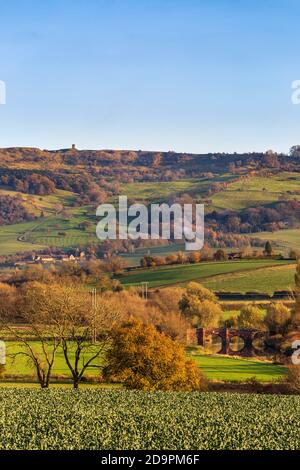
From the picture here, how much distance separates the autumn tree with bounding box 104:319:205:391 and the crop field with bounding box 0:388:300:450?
20.9 feet

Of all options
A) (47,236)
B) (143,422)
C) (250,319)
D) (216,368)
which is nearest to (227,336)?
(250,319)

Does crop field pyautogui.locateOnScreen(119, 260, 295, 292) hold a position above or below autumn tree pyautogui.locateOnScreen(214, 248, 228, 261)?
below

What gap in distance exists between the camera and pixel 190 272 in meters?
126

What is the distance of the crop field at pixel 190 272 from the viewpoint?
121 metres

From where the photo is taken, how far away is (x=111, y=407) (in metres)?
35.8

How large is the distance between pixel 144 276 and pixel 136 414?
309 ft

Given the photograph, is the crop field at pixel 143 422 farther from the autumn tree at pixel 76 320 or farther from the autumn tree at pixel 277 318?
the autumn tree at pixel 277 318

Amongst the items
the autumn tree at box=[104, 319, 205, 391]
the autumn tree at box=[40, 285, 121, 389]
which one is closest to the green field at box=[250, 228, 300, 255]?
the autumn tree at box=[40, 285, 121, 389]

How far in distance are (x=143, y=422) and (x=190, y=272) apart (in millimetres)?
94916

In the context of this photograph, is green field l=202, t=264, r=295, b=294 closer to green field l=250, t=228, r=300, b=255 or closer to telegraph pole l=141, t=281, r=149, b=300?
telegraph pole l=141, t=281, r=149, b=300

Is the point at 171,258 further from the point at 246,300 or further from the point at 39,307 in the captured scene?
the point at 39,307

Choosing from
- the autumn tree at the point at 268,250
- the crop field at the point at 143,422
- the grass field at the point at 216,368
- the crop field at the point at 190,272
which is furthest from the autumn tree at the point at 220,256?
the crop field at the point at 143,422

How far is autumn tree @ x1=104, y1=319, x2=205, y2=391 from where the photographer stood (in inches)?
1879
